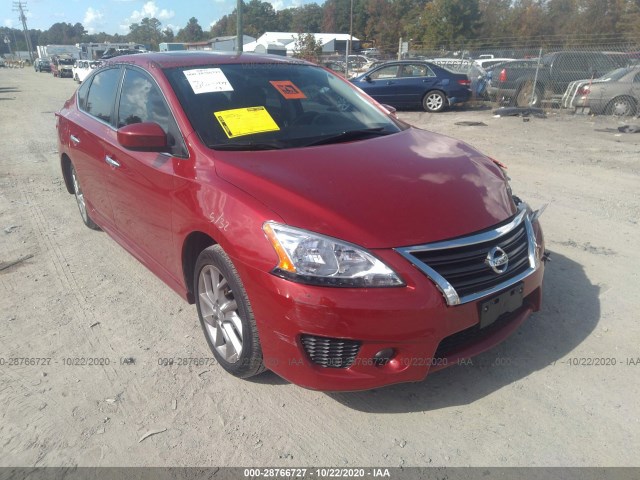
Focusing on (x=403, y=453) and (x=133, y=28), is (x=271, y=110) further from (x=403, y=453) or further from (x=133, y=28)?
(x=133, y=28)

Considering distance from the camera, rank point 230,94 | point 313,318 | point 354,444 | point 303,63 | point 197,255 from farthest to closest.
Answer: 1. point 303,63
2. point 230,94
3. point 197,255
4. point 354,444
5. point 313,318

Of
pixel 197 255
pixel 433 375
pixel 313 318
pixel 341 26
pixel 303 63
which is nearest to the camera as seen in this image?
pixel 313 318

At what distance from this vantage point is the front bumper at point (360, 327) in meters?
2.14

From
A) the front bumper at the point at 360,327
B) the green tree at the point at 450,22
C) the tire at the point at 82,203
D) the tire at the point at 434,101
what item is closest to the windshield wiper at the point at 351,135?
the front bumper at the point at 360,327

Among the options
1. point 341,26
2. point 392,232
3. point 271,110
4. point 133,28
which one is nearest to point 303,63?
point 271,110

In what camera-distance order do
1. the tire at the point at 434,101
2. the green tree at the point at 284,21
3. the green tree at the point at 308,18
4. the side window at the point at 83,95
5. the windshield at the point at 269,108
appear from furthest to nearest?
1. the green tree at the point at 284,21
2. the green tree at the point at 308,18
3. the tire at the point at 434,101
4. the side window at the point at 83,95
5. the windshield at the point at 269,108

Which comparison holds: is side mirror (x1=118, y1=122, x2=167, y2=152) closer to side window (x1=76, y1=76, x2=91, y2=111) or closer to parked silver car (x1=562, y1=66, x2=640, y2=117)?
side window (x1=76, y1=76, x2=91, y2=111)

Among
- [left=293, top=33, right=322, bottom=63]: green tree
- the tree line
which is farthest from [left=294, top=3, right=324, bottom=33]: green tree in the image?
[left=293, top=33, right=322, bottom=63]: green tree

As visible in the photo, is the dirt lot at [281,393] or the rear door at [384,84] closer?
the dirt lot at [281,393]

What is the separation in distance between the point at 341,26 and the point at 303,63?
100254mm

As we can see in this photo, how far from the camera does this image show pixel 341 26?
95.8 meters

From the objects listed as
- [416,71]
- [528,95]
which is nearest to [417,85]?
[416,71]

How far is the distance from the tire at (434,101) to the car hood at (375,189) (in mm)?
12296

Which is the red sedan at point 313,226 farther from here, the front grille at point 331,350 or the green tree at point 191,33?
the green tree at point 191,33
